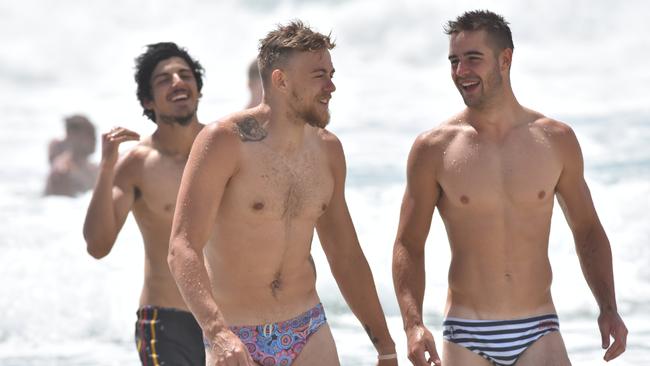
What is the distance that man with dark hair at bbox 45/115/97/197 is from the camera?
13.6m

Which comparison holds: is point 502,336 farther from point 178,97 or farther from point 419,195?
point 178,97

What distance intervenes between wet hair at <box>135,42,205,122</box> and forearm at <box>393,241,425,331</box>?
1594mm

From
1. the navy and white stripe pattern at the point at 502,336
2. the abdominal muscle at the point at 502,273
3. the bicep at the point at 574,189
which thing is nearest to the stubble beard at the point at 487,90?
the bicep at the point at 574,189

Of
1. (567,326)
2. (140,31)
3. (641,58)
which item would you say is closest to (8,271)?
(567,326)

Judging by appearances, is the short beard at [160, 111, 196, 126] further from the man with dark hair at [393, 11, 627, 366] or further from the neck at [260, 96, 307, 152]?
the neck at [260, 96, 307, 152]

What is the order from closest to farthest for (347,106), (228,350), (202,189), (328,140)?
(228,350) < (202,189) < (328,140) < (347,106)

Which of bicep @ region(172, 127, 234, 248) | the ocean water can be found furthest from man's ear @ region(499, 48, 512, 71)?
the ocean water

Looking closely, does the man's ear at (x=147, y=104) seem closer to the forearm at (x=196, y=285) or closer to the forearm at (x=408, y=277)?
the forearm at (x=408, y=277)

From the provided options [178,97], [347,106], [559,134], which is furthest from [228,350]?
[347,106]

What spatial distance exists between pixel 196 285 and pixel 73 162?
34.0 feet

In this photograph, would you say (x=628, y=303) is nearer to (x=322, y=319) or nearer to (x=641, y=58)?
(x=322, y=319)

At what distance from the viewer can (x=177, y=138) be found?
5.44 meters

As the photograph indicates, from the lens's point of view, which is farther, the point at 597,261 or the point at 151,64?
the point at 151,64

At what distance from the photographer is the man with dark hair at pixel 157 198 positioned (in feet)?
17.2
